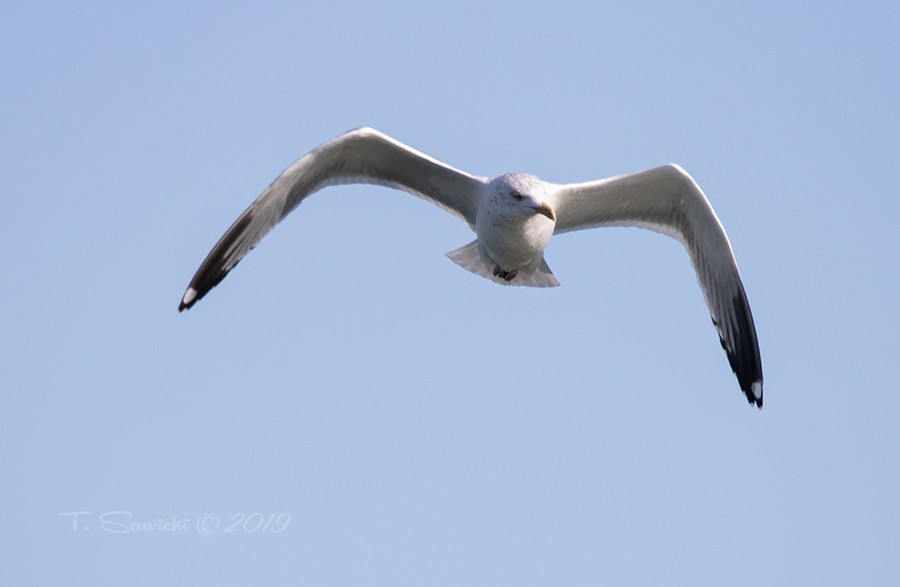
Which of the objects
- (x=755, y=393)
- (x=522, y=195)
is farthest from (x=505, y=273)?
(x=755, y=393)

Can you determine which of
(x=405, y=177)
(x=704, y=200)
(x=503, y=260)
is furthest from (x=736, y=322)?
(x=405, y=177)

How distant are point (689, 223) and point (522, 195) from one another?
1807mm

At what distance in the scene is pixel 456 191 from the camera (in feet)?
32.4

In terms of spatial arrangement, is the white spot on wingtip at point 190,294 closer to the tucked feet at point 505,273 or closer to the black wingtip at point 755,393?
the tucked feet at point 505,273

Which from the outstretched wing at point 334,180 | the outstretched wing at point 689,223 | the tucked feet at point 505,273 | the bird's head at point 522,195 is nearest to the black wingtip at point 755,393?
the outstretched wing at point 689,223

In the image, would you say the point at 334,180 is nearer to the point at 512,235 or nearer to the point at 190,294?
the point at 190,294

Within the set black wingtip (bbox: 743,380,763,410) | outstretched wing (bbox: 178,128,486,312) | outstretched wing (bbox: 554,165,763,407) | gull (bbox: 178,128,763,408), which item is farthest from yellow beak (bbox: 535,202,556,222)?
black wingtip (bbox: 743,380,763,410)

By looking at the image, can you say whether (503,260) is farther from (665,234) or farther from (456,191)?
(665,234)

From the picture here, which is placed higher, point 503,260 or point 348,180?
point 348,180

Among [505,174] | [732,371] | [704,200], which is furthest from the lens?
[732,371]

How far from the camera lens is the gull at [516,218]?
9.29 m

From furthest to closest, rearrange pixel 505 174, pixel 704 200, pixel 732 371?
pixel 732 371 → pixel 704 200 → pixel 505 174

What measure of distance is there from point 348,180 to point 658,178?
2.36m

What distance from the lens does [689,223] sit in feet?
32.8
